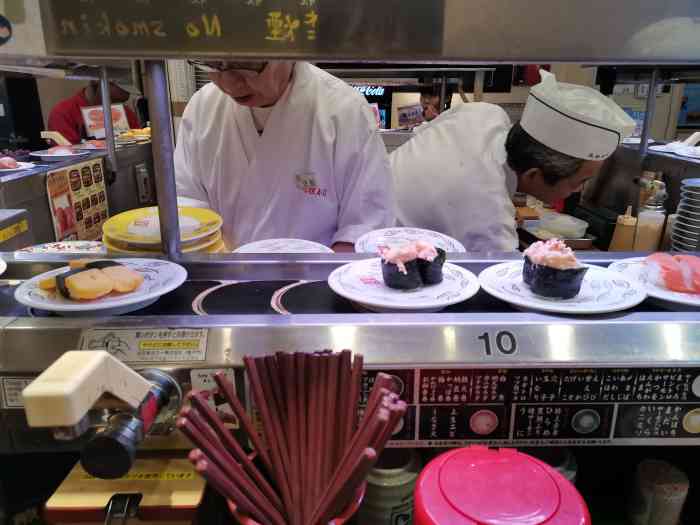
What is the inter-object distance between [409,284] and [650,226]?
2065mm

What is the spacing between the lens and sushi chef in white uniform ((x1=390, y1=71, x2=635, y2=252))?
205cm

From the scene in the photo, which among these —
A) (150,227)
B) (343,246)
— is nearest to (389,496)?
(150,227)

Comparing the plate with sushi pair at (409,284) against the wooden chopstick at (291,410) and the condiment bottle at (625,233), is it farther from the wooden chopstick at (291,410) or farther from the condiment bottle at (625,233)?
the condiment bottle at (625,233)

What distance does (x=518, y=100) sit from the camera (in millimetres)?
4945

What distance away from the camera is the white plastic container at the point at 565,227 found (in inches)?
108

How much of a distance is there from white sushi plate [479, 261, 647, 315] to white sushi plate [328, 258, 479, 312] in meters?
0.05

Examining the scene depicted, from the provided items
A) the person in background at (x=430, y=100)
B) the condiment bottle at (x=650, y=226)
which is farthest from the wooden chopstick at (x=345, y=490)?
the person in background at (x=430, y=100)

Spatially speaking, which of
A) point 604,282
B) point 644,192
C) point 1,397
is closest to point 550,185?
point 644,192

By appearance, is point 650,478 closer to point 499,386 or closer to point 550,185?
point 499,386

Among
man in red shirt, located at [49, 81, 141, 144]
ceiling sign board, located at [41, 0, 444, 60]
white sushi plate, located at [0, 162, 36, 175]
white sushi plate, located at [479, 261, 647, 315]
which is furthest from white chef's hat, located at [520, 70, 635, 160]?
man in red shirt, located at [49, 81, 141, 144]

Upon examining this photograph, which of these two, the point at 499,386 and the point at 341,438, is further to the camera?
the point at 499,386

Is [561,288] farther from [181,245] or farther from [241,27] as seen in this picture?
[181,245]

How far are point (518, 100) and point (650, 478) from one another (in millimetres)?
4758

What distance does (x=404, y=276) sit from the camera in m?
0.86
